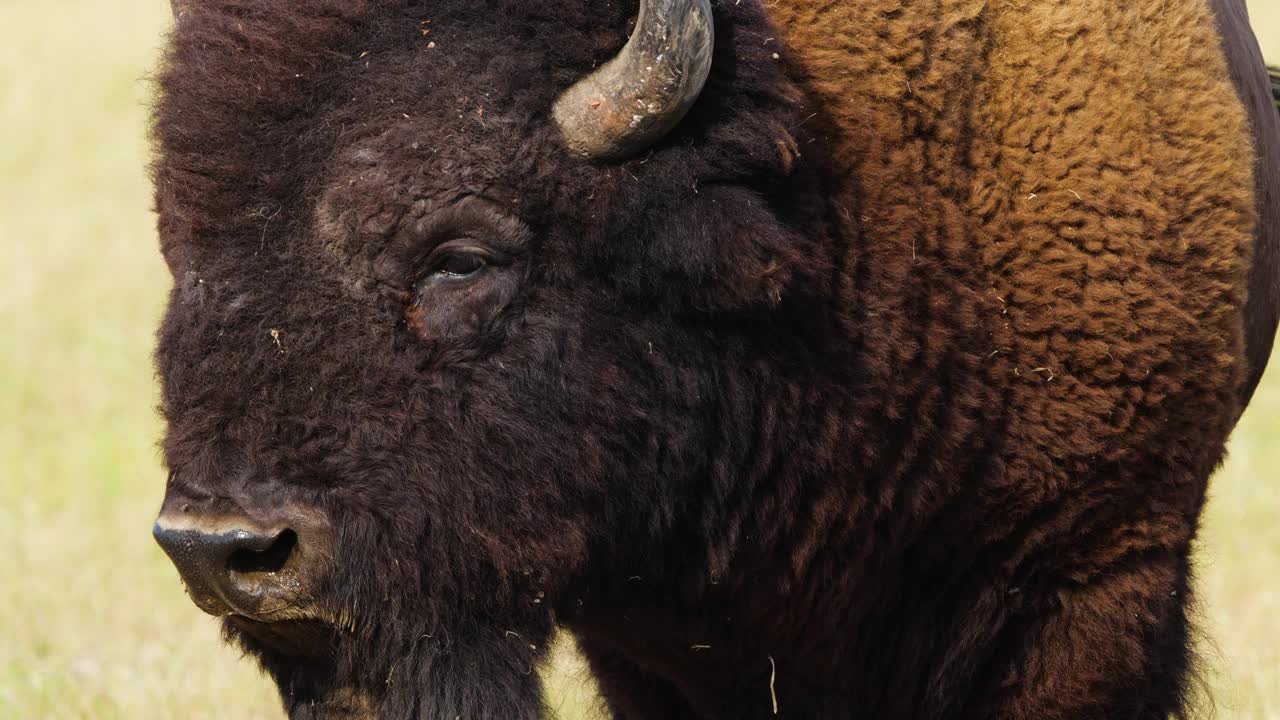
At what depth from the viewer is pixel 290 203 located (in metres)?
3.12

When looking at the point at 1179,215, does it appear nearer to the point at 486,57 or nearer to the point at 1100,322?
the point at 1100,322

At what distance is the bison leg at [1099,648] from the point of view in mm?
3611

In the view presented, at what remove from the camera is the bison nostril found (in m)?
3.02

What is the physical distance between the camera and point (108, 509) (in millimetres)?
8789

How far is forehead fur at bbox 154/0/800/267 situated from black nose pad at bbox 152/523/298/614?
614 millimetres

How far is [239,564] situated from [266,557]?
6 cm

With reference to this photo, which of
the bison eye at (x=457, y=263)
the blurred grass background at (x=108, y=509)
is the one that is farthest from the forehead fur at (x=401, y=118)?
the blurred grass background at (x=108, y=509)

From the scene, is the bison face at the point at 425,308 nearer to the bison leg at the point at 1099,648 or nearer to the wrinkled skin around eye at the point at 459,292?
the wrinkled skin around eye at the point at 459,292

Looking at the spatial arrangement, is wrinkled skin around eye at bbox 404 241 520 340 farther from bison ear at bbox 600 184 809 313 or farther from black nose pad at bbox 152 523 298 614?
black nose pad at bbox 152 523 298 614

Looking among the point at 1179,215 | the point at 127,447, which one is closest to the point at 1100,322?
the point at 1179,215

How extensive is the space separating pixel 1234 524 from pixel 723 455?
5.88m

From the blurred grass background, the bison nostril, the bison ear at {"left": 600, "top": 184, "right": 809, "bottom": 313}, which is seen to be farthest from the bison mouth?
the bison ear at {"left": 600, "top": 184, "right": 809, "bottom": 313}

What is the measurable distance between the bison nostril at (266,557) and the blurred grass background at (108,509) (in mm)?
950

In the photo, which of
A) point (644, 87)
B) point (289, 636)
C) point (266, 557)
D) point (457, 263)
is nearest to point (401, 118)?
point (457, 263)
